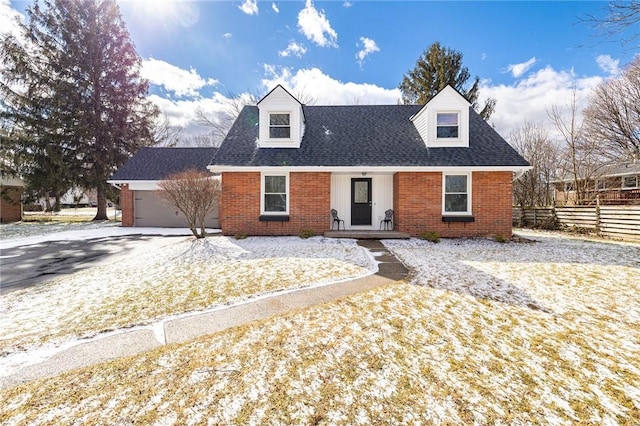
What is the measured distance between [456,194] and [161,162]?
1688cm

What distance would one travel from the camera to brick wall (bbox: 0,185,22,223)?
19.4 meters

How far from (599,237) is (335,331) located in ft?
48.2

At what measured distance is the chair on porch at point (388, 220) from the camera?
11.7m

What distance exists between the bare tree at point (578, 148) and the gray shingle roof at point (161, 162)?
74.6 feet

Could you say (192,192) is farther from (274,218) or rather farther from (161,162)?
(161,162)

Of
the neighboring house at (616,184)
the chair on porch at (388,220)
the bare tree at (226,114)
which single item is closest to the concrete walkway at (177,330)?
the chair on porch at (388,220)

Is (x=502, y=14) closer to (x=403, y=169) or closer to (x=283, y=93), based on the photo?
(x=403, y=169)

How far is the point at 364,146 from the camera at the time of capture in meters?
11.9

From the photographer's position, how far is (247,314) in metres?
4.13

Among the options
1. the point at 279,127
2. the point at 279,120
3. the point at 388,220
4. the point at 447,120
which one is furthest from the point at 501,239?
the point at 279,120

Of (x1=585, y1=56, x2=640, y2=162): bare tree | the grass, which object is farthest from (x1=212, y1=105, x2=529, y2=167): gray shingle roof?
(x1=585, y1=56, x2=640, y2=162): bare tree

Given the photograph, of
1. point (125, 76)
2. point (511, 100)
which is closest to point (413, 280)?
point (511, 100)

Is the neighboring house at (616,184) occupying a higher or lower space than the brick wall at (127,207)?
higher

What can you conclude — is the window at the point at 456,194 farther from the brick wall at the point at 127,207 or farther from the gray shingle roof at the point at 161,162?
the brick wall at the point at 127,207
